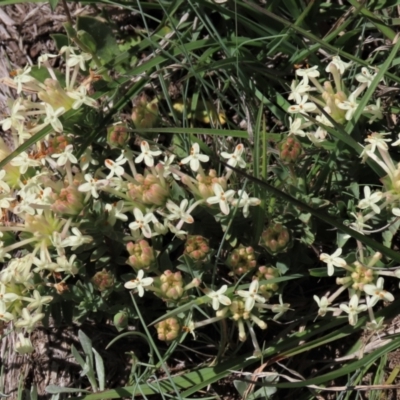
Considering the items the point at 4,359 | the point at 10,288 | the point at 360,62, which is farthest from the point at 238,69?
the point at 4,359

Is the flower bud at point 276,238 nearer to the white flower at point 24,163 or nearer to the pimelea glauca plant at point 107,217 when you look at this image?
the pimelea glauca plant at point 107,217

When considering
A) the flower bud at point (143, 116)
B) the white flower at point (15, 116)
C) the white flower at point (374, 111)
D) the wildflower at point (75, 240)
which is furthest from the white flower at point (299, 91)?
the white flower at point (15, 116)

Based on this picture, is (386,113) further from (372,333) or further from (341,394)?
(341,394)

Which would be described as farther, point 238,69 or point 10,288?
point 238,69

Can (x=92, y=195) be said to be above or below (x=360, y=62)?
below

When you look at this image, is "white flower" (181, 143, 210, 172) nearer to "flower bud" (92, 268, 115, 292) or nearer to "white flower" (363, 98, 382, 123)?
"flower bud" (92, 268, 115, 292)

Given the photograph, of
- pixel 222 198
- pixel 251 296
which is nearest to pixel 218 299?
pixel 251 296

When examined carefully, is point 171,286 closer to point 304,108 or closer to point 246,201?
point 246,201
